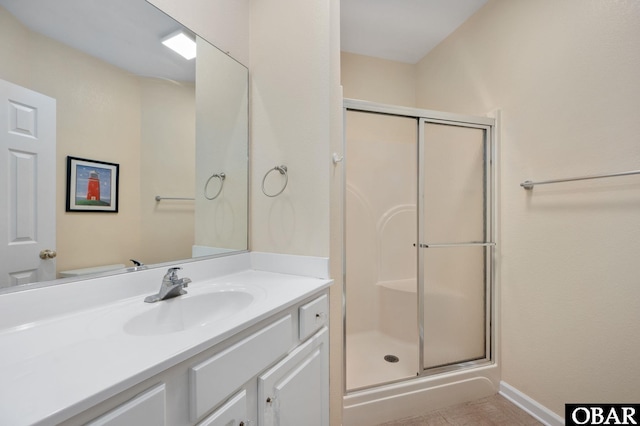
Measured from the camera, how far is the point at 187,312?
0.95 m

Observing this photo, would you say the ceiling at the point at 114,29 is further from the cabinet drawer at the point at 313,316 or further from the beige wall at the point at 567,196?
the beige wall at the point at 567,196

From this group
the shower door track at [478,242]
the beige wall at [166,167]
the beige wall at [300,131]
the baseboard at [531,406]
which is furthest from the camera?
the shower door track at [478,242]

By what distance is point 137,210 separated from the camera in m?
0.99

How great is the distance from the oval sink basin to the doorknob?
0.32 meters

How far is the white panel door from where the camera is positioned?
27.4 inches

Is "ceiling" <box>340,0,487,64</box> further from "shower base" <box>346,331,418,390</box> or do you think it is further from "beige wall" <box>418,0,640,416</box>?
"shower base" <box>346,331,418,390</box>

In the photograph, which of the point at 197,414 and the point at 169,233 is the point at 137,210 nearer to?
the point at 169,233

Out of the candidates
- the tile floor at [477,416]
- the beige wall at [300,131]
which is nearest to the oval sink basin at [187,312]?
the beige wall at [300,131]

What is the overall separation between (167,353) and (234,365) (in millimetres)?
210

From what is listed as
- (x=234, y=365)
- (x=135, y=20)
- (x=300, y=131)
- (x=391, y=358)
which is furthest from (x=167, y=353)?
(x=391, y=358)

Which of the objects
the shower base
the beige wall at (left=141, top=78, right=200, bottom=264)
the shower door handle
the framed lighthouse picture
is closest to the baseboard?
the shower base

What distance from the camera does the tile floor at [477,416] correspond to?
140 cm

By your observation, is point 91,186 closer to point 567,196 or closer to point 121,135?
point 121,135

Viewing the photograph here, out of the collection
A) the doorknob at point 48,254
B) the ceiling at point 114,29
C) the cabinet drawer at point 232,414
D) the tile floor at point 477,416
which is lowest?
the tile floor at point 477,416
